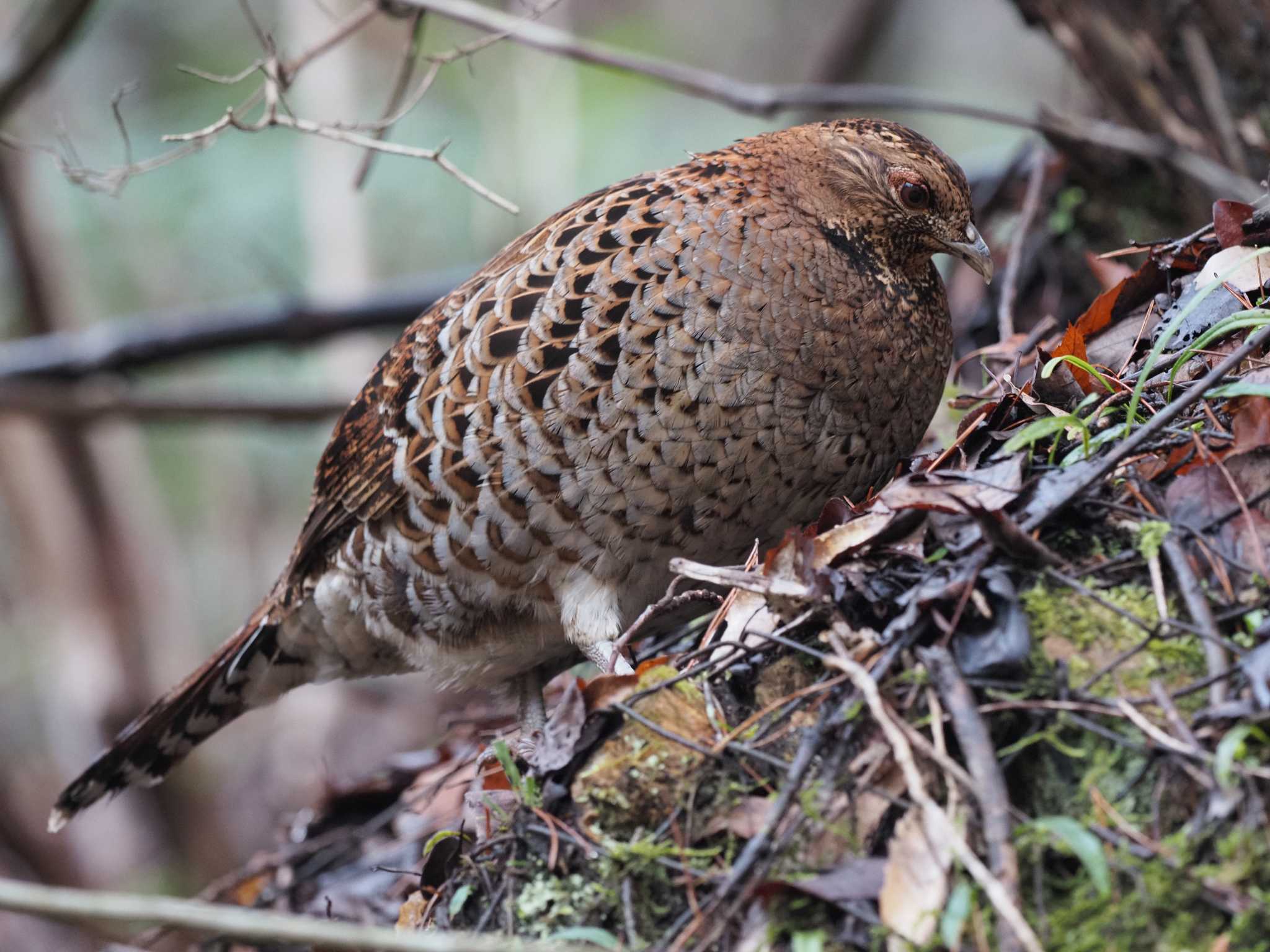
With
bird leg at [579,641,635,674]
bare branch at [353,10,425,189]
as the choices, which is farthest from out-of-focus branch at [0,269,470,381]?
bird leg at [579,641,635,674]

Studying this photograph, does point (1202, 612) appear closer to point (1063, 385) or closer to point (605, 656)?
point (1063, 385)

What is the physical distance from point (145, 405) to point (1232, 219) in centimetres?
526

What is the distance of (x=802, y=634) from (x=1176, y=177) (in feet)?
10.0

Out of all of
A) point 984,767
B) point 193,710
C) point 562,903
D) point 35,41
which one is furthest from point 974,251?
point 35,41

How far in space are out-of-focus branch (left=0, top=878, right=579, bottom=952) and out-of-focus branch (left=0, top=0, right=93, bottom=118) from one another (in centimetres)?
427

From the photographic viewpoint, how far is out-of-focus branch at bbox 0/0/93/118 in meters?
5.02

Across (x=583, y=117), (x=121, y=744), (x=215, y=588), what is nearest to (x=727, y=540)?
(x=121, y=744)

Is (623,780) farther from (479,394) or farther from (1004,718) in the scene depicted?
(479,394)

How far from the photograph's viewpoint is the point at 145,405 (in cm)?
639

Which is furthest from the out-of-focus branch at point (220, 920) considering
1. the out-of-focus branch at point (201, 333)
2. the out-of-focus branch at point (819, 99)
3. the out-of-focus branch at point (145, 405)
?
the out-of-focus branch at point (145, 405)

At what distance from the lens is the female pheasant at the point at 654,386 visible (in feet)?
10.5

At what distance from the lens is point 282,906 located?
414 centimetres

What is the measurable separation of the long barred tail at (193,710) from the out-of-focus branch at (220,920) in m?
2.43

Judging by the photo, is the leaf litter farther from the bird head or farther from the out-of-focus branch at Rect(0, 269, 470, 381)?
the out-of-focus branch at Rect(0, 269, 470, 381)
